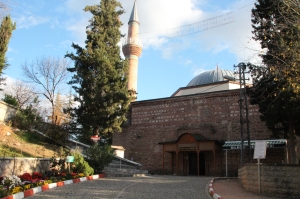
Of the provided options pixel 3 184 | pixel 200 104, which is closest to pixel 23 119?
pixel 3 184

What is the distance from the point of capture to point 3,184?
839 centimetres

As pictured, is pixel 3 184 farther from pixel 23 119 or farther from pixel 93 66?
pixel 93 66

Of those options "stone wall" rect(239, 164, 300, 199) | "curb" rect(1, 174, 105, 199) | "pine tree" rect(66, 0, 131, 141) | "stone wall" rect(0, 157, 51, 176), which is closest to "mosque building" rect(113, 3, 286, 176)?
"pine tree" rect(66, 0, 131, 141)

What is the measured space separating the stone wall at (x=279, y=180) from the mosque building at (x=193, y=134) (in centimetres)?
780

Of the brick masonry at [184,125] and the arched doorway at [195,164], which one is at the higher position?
the brick masonry at [184,125]

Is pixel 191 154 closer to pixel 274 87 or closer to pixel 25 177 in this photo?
pixel 274 87

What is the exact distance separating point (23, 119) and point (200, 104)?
39.3ft

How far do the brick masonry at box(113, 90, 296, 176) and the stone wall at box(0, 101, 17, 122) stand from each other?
9786 millimetres

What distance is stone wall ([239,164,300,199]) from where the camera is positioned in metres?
8.78

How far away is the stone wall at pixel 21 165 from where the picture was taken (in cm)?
1012

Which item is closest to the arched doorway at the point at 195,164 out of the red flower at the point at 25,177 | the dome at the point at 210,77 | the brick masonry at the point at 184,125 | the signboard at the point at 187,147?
the brick masonry at the point at 184,125

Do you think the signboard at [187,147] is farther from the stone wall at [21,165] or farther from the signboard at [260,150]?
the stone wall at [21,165]

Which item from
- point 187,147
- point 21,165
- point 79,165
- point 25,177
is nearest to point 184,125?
point 187,147

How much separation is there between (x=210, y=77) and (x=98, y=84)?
13.6m
